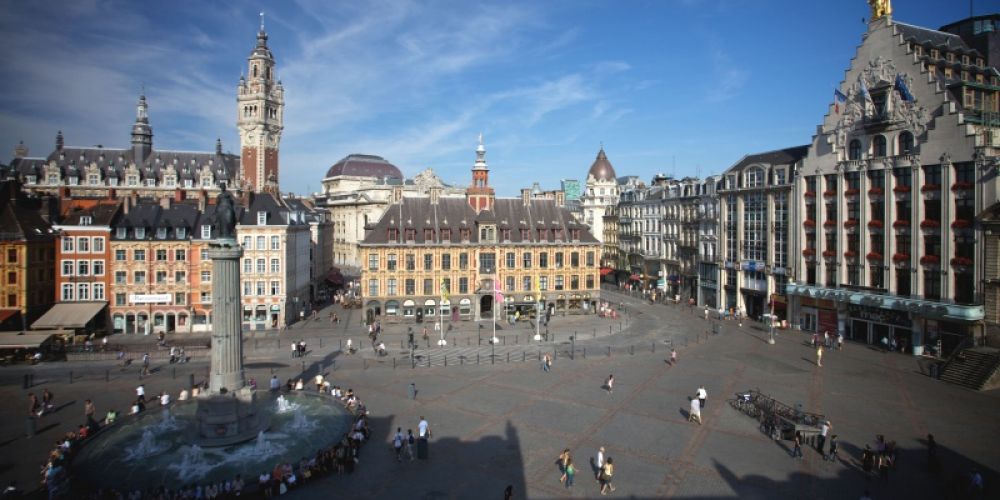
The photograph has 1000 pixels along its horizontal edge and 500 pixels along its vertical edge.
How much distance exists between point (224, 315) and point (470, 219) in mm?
43084

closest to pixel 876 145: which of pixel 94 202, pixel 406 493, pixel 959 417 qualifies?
pixel 959 417

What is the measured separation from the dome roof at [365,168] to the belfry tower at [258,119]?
34.5 m

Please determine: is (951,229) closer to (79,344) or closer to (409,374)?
(409,374)

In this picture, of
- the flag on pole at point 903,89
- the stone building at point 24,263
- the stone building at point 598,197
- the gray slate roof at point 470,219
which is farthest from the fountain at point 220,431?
the stone building at point 598,197

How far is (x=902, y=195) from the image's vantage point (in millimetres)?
49812

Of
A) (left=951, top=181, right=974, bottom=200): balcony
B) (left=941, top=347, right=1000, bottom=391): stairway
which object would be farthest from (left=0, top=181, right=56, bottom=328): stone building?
(left=951, top=181, right=974, bottom=200): balcony

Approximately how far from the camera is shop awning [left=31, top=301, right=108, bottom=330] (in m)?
54.2

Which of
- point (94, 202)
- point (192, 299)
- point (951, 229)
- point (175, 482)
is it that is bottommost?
point (175, 482)

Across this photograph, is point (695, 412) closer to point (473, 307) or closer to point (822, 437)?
point (822, 437)

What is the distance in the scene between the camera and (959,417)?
3259 centimetres

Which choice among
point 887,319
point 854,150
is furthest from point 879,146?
point 887,319

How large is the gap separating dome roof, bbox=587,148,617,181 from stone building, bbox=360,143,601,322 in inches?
1734

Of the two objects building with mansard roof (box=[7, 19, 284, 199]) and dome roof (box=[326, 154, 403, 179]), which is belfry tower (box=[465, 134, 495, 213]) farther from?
dome roof (box=[326, 154, 403, 179])

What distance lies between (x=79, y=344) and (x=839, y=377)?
2500 inches
